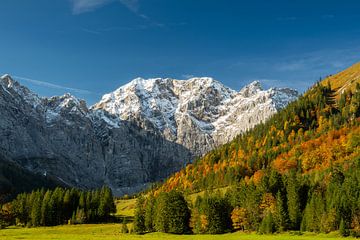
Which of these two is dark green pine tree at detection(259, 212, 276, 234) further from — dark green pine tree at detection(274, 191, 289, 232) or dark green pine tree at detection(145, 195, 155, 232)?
dark green pine tree at detection(145, 195, 155, 232)

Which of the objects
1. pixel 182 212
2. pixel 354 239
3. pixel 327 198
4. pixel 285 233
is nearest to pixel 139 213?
pixel 182 212

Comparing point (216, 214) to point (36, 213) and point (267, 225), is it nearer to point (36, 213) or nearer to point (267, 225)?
point (267, 225)

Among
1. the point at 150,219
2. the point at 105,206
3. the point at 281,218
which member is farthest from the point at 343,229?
the point at 105,206

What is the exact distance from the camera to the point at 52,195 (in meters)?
171

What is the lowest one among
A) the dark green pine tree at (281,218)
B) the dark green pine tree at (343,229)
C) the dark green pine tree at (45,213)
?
the dark green pine tree at (343,229)

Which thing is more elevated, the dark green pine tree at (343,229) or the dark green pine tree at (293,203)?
the dark green pine tree at (293,203)

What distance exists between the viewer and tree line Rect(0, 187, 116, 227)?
6378 inches

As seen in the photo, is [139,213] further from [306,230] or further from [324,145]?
[324,145]

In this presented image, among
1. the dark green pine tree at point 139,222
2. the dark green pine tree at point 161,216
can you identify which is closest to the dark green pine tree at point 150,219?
the dark green pine tree at point 139,222

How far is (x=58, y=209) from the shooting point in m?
169

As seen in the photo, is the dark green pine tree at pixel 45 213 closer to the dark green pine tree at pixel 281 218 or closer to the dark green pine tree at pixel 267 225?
the dark green pine tree at pixel 267 225

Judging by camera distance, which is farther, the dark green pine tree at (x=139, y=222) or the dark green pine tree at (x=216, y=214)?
the dark green pine tree at (x=139, y=222)

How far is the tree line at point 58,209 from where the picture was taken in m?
162

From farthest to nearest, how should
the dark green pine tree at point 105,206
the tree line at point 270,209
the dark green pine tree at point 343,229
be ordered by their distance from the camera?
1. the dark green pine tree at point 105,206
2. the tree line at point 270,209
3. the dark green pine tree at point 343,229
